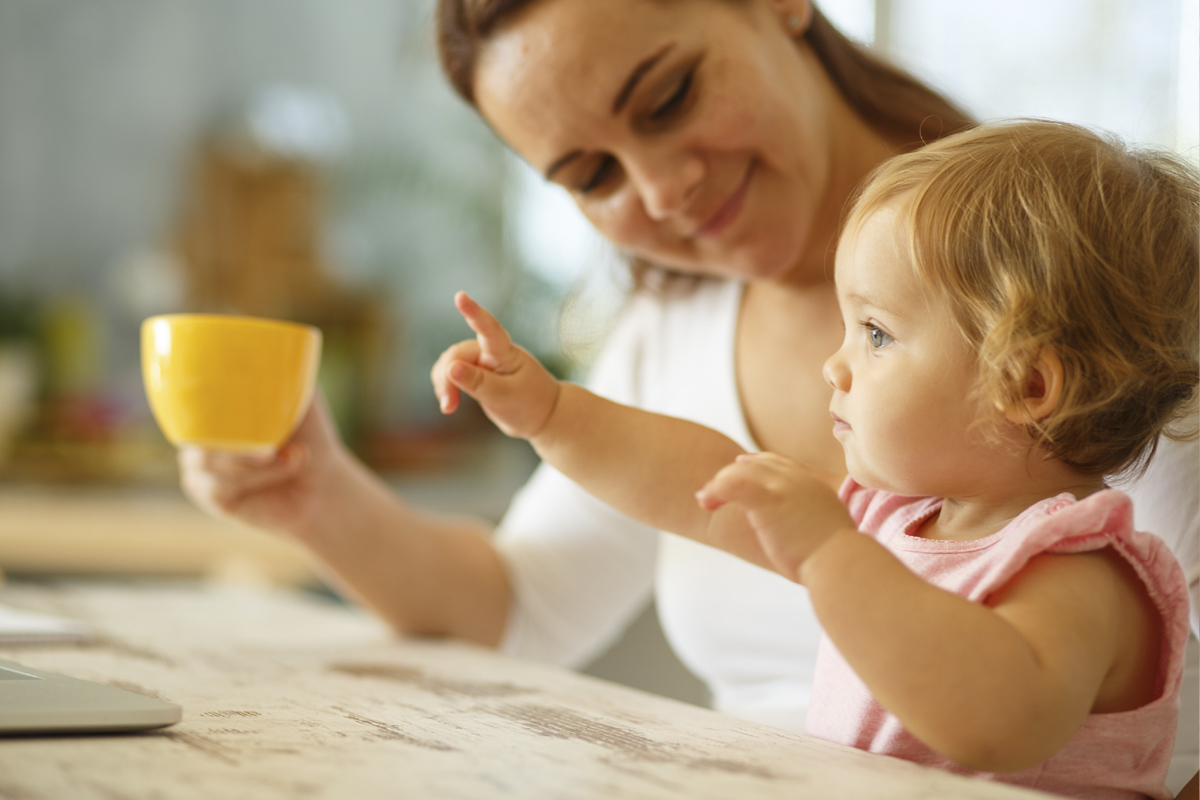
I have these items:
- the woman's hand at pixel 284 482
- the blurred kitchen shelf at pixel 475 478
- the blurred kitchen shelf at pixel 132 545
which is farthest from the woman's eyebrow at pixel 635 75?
the blurred kitchen shelf at pixel 475 478

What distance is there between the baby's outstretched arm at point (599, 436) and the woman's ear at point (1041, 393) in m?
0.20

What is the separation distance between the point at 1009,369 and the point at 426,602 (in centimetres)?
71

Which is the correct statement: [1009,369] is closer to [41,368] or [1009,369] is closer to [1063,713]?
[1063,713]

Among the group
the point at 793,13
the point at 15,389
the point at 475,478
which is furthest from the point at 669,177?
the point at 475,478

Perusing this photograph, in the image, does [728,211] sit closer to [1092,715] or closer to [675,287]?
[675,287]

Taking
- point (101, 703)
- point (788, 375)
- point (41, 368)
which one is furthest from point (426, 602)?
point (41, 368)

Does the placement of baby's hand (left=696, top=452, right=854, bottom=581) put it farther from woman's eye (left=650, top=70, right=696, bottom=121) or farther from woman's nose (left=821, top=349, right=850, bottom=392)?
woman's eye (left=650, top=70, right=696, bottom=121)

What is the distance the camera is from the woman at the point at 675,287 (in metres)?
0.93

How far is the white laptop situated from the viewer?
53 cm

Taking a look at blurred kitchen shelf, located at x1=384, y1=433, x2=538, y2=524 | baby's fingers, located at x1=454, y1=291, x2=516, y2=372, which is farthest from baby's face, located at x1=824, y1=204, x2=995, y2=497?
blurred kitchen shelf, located at x1=384, y1=433, x2=538, y2=524

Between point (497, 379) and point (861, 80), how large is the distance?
0.61 meters

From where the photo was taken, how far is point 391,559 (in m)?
1.12

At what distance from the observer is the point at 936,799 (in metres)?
0.47

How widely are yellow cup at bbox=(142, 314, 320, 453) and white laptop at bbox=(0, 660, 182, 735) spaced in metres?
0.34
